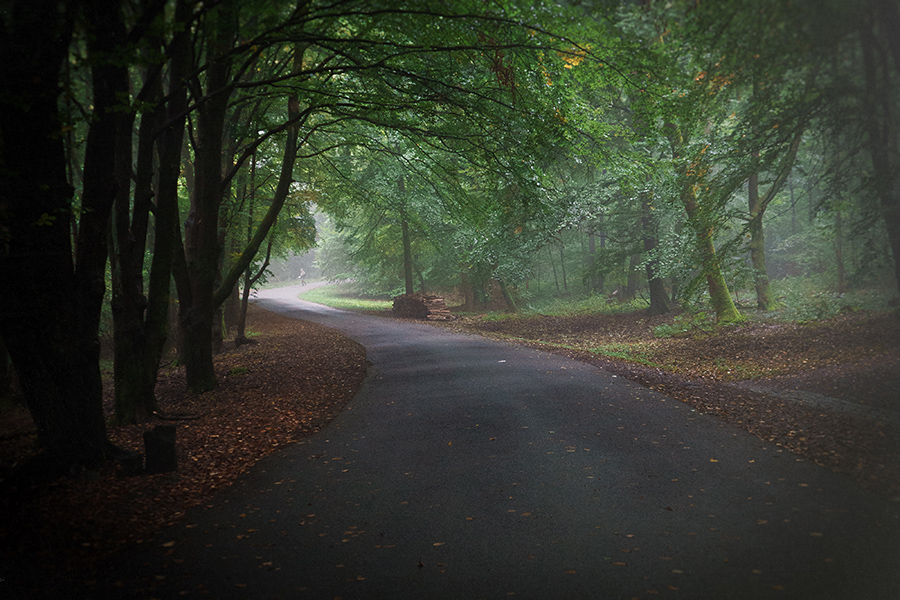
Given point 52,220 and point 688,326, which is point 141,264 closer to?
point 52,220

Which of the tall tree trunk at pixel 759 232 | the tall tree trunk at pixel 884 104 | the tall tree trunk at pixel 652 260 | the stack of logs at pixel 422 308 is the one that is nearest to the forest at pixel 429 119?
the tall tree trunk at pixel 884 104

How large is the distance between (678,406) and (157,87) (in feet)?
29.6

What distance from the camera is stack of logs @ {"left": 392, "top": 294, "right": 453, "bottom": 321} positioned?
22.8 metres

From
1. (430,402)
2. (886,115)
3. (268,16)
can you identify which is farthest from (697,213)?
(268,16)

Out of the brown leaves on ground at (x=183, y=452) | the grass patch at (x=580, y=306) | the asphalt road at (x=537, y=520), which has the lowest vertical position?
the asphalt road at (x=537, y=520)

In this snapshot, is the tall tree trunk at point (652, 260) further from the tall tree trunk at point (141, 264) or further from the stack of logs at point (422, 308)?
the tall tree trunk at point (141, 264)

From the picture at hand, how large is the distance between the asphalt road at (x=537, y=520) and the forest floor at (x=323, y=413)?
354mm

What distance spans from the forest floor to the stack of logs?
8.93m

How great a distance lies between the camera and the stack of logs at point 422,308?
74.7ft

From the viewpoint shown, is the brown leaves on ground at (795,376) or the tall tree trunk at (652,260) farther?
the tall tree trunk at (652,260)

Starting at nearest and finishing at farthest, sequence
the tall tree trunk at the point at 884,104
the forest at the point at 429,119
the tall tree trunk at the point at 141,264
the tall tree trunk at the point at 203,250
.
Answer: the tall tree trunk at the point at 884,104
the forest at the point at 429,119
the tall tree trunk at the point at 141,264
the tall tree trunk at the point at 203,250

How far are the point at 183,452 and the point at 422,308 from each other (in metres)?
17.6

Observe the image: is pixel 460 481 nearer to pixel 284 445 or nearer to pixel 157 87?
pixel 284 445

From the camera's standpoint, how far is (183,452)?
6.00m
